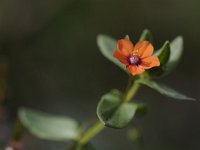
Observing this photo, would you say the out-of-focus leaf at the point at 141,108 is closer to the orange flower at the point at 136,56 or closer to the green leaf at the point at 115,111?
the green leaf at the point at 115,111

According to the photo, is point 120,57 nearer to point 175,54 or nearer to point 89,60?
point 175,54

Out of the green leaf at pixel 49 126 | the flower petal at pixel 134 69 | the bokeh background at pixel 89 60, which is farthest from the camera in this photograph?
the bokeh background at pixel 89 60

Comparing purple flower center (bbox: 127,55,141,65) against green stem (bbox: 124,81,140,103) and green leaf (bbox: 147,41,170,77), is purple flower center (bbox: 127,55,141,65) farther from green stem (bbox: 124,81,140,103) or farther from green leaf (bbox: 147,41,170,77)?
green stem (bbox: 124,81,140,103)

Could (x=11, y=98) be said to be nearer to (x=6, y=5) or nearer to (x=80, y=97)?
(x=80, y=97)

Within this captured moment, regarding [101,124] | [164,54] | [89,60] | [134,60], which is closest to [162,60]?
[164,54]

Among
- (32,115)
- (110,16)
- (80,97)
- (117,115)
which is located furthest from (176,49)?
(110,16)

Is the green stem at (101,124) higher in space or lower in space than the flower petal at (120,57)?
lower

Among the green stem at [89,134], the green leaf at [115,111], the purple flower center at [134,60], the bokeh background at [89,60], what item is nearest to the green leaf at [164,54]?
the purple flower center at [134,60]
